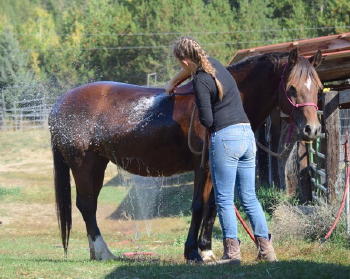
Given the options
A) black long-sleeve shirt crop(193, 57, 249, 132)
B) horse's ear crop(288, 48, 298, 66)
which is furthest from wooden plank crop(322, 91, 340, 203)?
black long-sleeve shirt crop(193, 57, 249, 132)

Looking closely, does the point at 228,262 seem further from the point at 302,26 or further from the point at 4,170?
the point at 302,26

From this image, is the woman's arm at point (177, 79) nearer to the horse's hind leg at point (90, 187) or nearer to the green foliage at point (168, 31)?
the horse's hind leg at point (90, 187)

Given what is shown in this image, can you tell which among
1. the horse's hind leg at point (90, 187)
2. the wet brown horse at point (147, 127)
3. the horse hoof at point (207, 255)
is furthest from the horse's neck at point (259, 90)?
the horse's hind leg at point (90, 187)

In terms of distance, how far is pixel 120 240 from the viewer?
38.8 feet

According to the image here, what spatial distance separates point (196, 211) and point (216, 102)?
4.93ft

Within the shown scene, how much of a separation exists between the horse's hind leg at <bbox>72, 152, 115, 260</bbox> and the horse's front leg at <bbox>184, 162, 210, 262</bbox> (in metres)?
1.34

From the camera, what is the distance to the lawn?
5.61 m

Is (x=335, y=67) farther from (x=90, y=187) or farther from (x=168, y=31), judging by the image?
(x=168, y=31)

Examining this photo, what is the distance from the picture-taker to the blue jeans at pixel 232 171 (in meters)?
5.51

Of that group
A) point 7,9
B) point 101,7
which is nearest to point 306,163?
point 101,7

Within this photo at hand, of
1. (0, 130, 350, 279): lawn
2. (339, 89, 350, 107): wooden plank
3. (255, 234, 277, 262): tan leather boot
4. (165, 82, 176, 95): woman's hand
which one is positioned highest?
(165, 82, 176, 95): woman's hand

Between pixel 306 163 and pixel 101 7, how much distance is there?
53.1 meters

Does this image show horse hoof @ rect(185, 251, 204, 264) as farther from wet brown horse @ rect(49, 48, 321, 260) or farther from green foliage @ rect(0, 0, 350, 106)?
green foliage @ rect(0, 0, 350, 106)

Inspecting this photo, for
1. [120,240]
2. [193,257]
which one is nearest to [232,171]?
[193,257]
